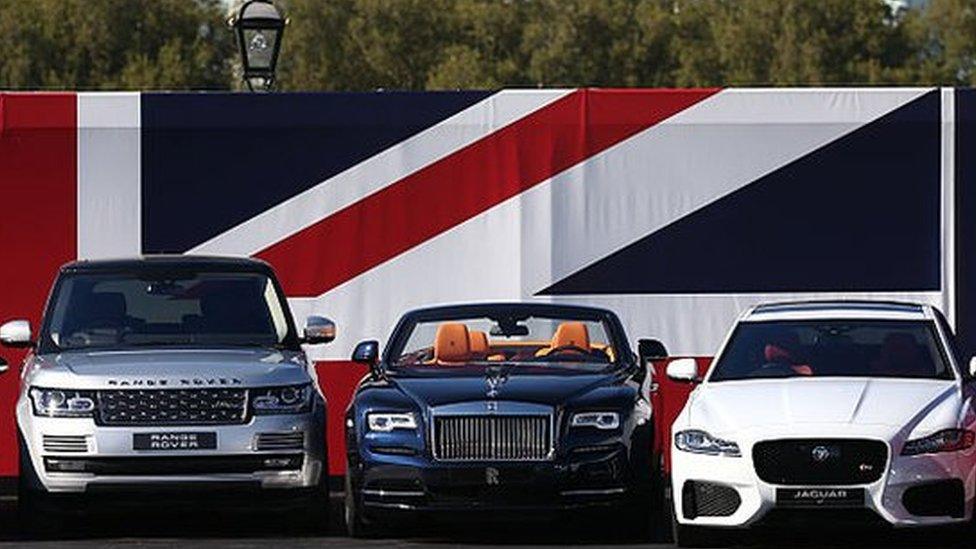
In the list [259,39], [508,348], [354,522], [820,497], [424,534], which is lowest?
[424,534]

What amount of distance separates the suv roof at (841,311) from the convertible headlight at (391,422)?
8.23 feet

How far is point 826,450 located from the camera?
1669 cm

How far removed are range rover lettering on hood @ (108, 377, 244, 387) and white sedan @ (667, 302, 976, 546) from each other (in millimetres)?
2857

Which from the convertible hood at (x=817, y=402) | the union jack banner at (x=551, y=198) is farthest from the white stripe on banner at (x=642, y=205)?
the convertible hood at (x=817, y=402)

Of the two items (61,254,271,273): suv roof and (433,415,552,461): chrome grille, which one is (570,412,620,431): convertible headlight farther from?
(61,254,271,273): suv roof

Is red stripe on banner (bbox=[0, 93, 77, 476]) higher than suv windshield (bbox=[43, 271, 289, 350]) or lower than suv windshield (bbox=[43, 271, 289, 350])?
higher

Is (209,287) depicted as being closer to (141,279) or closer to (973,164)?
(141,279)

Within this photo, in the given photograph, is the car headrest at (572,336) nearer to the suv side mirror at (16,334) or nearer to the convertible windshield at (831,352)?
the convertible windshield at (831,352)

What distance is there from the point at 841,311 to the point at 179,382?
4.31 m

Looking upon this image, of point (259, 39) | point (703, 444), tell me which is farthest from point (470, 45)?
point (703, 444)

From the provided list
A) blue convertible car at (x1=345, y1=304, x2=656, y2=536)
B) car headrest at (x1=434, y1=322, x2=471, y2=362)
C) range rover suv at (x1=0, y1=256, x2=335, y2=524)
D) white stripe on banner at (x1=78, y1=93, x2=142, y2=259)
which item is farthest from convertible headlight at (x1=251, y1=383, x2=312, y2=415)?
white stripe on banner at (x1=78, y1=93, x2=142, y2=259)

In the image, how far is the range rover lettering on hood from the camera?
17.8 m

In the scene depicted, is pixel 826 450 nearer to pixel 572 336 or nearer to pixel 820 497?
pixel 820 497

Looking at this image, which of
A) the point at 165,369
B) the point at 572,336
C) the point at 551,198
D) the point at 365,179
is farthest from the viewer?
the point at 551,198
